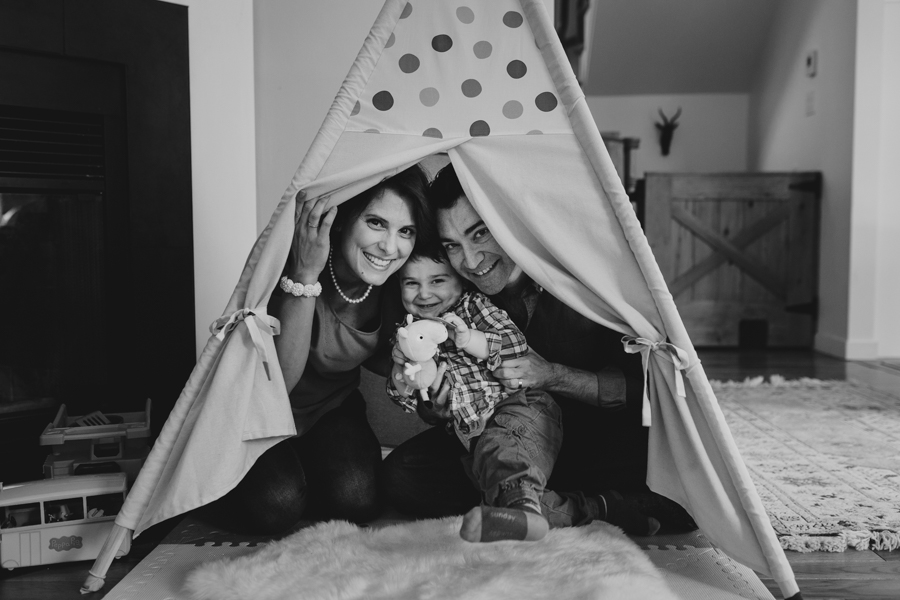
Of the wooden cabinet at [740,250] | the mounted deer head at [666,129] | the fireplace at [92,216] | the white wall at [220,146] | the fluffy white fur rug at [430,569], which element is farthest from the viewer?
the mounted deer head at [666,129]

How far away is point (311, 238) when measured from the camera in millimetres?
1515

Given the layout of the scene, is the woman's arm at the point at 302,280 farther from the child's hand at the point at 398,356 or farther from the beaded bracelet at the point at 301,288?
the child's hand at the point at 398,356

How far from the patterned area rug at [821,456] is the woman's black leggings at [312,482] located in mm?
955

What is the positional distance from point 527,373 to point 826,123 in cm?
359

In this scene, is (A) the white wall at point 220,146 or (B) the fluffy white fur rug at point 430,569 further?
(A) the white wall at point 220,146

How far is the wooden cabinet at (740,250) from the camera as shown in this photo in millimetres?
4453

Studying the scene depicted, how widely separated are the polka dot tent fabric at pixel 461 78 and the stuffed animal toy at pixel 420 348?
15.3 inches

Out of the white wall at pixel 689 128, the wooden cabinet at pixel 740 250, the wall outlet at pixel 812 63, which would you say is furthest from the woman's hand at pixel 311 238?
the white wall at pixel 689 128

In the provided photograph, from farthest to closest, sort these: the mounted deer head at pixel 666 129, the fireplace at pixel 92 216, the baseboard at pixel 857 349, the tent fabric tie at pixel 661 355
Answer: the mounted deer head at pixel 666 129, the baseboard at pixel 857 349, the fireplace at pixel 92 216, the tent fabric tie at pixel 661 355

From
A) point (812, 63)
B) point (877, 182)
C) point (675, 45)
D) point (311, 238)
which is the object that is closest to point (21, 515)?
point (311, 238)

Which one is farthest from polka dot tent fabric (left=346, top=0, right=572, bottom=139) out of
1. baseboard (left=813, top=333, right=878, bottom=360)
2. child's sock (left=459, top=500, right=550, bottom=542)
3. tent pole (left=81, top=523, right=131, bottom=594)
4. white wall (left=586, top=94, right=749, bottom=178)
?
white wall (left=586, top=94, right=749, bottom=178)

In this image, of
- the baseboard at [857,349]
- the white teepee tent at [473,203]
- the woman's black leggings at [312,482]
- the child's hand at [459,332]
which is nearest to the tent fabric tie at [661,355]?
the white teepee tent at [473,203]

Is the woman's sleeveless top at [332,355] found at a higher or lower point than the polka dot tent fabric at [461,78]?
lower

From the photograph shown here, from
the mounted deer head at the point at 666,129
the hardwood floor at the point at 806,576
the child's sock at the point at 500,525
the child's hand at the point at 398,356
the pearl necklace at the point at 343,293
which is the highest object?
the mounted deer head at the point at 666,129
